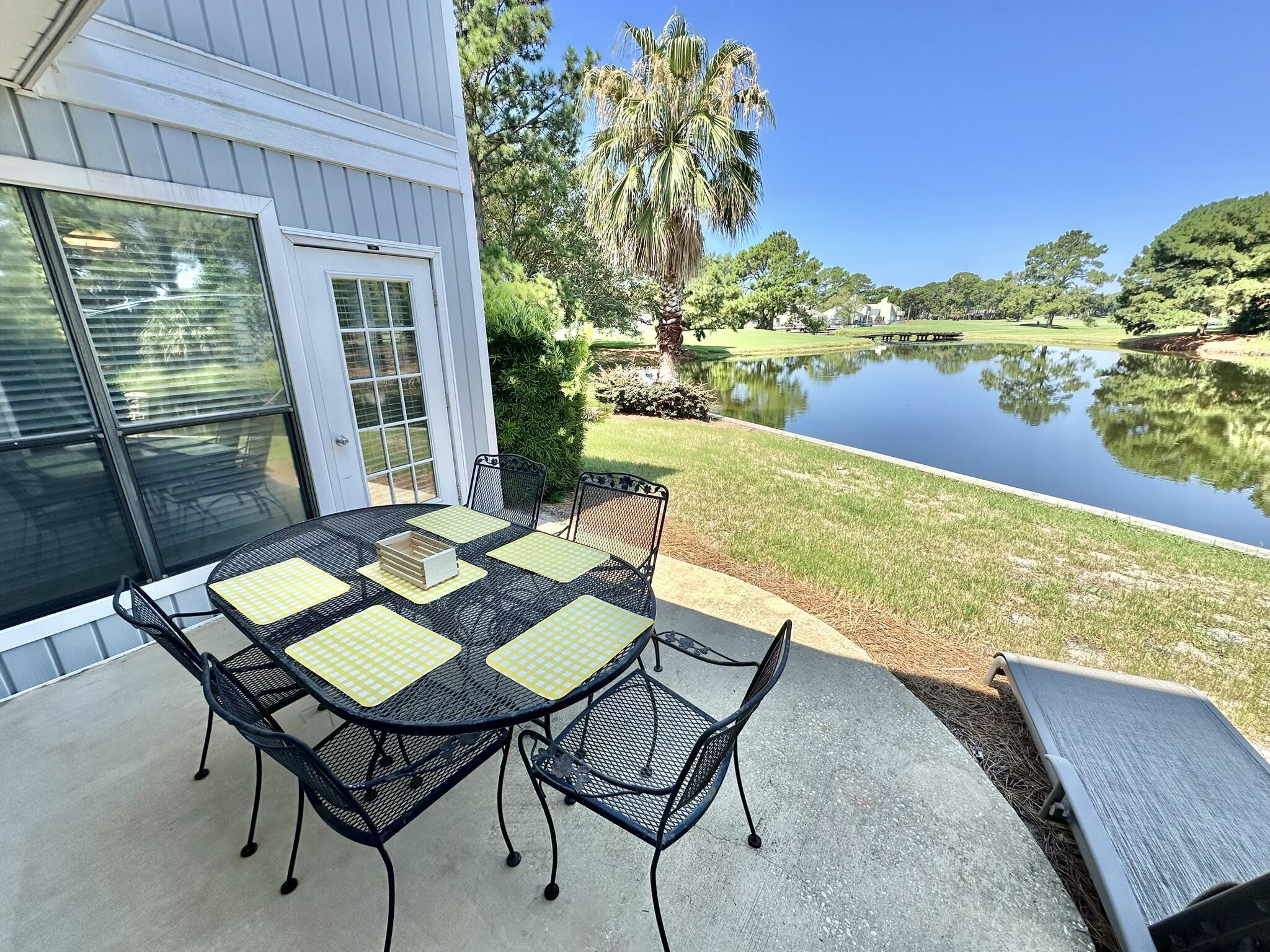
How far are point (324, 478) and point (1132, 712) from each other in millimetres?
4210

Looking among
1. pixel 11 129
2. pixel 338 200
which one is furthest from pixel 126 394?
pixel 338 200

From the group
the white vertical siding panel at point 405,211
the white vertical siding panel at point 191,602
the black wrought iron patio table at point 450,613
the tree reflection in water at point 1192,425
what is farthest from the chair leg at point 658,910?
the tree reflection in water at point 1192,425

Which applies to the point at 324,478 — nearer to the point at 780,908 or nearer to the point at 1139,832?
the point at 780,908

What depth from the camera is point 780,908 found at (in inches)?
53.7

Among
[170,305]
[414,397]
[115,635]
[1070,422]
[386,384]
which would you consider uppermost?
[170,305]

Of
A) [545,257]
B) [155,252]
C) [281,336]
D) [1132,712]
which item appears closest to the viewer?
[1132,712]

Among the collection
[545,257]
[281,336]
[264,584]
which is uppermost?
[545,257]

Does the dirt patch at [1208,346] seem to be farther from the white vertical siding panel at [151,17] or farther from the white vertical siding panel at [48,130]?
the white vertical siding panel at [48,130]

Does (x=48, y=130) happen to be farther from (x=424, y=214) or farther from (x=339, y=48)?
(x=424, y=214)

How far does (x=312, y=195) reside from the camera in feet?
8.96

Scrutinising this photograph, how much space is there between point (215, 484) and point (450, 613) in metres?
2.03

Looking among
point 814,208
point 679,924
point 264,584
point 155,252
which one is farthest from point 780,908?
point 814,208

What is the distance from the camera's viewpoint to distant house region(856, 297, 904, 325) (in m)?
61.1

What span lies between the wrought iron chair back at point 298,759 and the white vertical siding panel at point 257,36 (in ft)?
9.86
